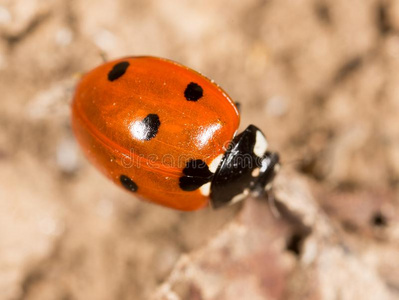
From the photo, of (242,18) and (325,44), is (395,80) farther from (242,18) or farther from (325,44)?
(242,18)

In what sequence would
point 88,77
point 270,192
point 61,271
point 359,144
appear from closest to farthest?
1. point 88,77
2. point 270,192
3. point 61,271
4. point 359,144

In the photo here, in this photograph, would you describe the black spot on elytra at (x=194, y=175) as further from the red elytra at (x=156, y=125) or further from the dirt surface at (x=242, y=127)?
the dirt surface at (x=242, y=127)

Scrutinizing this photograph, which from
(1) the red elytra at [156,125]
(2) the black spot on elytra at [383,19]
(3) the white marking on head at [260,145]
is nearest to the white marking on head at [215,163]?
(1) the red elytra at [156,125]

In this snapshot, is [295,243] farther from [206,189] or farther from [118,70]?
[118,70]

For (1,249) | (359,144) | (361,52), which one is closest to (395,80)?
(361,52)

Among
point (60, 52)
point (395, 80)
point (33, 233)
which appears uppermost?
point (60, 52)

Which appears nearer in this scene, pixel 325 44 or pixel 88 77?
pixel 88 77

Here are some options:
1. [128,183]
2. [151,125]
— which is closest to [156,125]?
[151,125]

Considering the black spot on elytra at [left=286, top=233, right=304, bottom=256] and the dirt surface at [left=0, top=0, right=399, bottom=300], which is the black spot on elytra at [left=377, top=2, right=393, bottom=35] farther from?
the black spot on elytra at [left=286, top=233, right=304, bottom=256]
